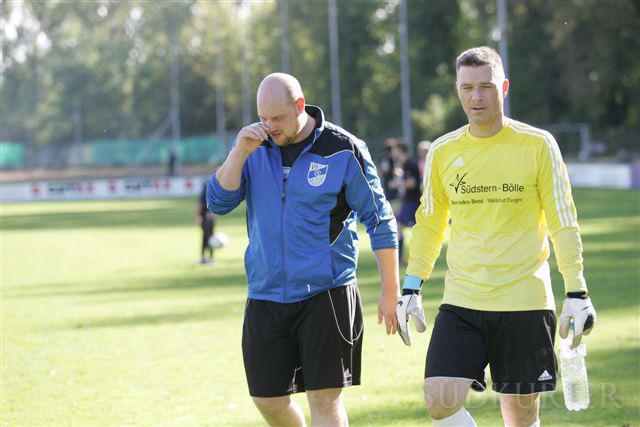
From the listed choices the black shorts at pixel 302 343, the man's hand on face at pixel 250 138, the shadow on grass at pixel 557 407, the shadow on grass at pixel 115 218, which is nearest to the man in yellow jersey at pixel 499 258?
the black shorts at pixel 302 343

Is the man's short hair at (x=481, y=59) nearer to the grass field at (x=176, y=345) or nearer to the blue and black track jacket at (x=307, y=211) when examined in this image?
the blue and black track jacket at (x=307, y=211)

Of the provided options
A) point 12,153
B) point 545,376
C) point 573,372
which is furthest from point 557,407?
point 12,153

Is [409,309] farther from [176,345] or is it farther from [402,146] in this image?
[402,146]

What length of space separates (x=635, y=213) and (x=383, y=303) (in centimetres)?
2341

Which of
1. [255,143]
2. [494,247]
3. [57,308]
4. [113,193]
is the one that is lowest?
[113,193]

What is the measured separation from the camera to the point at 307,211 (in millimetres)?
5426

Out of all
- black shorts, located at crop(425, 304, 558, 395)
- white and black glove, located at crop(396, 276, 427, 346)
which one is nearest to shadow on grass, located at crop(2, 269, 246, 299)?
white and black glove, located at crop(396, 276, 427, 346)

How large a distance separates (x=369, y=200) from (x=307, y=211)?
1.08ft

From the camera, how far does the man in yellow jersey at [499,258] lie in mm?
5246

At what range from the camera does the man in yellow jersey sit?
5.25 metres

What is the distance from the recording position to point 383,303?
5.63 meters

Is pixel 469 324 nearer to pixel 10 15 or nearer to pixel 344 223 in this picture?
pixel 344 223

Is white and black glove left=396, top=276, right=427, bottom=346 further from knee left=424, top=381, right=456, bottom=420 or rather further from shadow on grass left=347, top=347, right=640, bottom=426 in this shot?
shadow on grass left=347, top=347, right=640, bottom=426

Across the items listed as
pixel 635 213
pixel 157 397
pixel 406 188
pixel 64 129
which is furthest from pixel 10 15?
pixel 157 397
